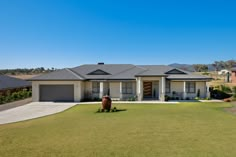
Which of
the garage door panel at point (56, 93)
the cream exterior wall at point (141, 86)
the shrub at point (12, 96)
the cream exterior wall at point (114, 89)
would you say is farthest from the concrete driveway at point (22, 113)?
the cream exterior wall at point (141, 86)

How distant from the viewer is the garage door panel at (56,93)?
27.0 metres

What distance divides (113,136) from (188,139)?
152 inches

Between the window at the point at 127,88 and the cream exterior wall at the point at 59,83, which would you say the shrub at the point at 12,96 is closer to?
the cream exterior wall at the point at 59,83

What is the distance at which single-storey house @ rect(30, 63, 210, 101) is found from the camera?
2652cm

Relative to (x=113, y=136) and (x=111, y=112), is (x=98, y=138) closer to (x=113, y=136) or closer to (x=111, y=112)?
(x=113, y=136)

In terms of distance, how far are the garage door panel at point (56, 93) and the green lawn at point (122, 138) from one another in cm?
1271

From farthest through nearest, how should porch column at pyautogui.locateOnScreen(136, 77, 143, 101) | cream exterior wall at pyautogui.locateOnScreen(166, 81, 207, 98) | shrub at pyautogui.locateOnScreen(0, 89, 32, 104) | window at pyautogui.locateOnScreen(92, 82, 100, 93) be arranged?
window at pyautogui.locateOnScreen(92, 82, 100, 93) → cream exterior wall at pyautogui.locateOnScreen(166, 81, 207, 98) → porch column at pyautogui.locateOnScreen(136, 77, 143, 101) → shrub at pyautogui.locateOnScreen(0, 89, 32, 104)

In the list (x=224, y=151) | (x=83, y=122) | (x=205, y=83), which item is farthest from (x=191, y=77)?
(x=224, y=151)

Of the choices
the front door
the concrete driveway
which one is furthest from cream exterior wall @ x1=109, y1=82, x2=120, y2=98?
the concrete driveway

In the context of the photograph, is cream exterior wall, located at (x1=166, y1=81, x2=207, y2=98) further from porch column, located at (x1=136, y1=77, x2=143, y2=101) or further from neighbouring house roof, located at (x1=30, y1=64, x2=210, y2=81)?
porch column, located at (x1=136, y1=77, x2=143, y2=101)

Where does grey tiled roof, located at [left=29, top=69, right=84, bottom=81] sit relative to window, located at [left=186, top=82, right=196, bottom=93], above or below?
above

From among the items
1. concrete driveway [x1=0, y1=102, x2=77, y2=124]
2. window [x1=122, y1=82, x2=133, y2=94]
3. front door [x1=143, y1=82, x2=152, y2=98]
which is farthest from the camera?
front door [x1=143, y1=82, x2=152, y2=98]

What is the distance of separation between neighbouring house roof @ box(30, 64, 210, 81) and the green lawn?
1315 cm

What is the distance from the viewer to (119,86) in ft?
91.7
